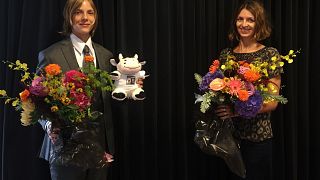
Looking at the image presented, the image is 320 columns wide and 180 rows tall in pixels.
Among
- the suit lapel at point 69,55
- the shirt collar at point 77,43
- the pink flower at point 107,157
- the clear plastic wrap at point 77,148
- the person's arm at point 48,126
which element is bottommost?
the pink flower at point 107,157

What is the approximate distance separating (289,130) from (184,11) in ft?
3.99

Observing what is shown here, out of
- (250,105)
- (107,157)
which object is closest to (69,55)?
(107,157)

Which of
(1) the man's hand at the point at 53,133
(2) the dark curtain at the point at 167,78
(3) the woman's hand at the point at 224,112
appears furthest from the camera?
(2) the dark curtain at the point at 167,78

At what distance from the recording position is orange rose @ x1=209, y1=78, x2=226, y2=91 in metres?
1.96

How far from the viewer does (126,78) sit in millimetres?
2135

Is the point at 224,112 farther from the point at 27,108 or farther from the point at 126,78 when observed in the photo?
the point at 27,108

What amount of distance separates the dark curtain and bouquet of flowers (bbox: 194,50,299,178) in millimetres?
599

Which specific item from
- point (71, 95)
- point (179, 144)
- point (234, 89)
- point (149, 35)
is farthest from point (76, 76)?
point (179, 144)

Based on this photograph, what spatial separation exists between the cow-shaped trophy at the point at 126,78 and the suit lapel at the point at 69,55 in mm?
209

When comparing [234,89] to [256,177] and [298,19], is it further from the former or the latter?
[298,19]

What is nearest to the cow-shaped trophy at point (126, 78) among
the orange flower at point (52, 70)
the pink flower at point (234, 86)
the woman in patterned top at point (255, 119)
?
the orange flower at point (52, 70)

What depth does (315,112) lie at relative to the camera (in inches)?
117

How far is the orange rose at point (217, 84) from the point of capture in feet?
6.44

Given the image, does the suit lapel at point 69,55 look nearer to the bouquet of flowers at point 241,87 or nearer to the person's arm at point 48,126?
the person's arm at point 48,126
